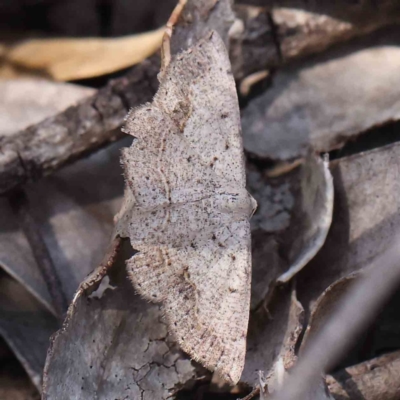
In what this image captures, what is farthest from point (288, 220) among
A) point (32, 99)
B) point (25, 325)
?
point (32, 99)

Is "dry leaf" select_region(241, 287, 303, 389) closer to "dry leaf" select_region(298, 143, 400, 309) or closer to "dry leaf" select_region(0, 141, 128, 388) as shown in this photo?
"dry leaf" select_region(298, 143, 400, 309)

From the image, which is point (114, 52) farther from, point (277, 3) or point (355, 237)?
point (355, 237)

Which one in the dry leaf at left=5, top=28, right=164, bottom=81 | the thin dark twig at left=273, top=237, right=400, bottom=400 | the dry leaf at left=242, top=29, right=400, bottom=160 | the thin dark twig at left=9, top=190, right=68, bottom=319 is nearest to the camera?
the thin dark twig at left=273, top=237, right=400, bottom=400

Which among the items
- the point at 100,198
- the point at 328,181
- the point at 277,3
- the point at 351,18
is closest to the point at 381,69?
the point at 351,18

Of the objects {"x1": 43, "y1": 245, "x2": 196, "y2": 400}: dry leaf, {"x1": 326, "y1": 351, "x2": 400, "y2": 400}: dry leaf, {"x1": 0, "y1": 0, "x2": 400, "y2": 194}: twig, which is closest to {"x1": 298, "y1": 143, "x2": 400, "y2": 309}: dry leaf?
{"x1": 326, "y1": 351, "x2": 400, "y2": 400}: dry leaf

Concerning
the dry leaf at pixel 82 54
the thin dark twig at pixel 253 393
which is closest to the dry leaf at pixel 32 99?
the dry leaf at pixel 82 54

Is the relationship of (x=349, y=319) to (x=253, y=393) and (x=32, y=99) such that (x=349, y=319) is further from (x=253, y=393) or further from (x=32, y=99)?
(x=32, y=99)

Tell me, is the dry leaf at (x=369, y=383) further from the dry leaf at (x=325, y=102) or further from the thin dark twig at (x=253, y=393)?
the dry leaf at (x=325, y=102)
